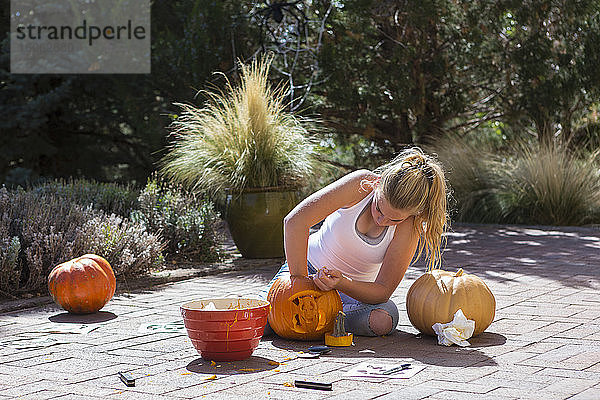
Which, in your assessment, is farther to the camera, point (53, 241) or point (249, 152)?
point (249, 152)

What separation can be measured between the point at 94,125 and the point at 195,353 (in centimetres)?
1074

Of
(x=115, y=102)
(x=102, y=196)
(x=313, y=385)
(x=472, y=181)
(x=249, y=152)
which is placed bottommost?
(x=313, y=385)

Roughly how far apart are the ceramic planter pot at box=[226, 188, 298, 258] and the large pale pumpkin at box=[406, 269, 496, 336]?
2.76 m

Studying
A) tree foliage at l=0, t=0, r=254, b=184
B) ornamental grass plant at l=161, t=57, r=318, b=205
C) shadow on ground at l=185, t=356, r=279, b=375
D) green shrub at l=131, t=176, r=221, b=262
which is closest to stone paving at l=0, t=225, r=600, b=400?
shadow on ground at l=185, t=356, r=279, b=375

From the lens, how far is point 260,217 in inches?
249

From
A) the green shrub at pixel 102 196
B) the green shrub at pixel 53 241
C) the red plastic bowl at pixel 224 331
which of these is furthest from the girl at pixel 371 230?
the green shrub at pixel 102 196

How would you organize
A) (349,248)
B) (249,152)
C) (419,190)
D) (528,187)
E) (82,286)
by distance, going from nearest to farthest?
(419,190), (349,248), (82,286), (249,152), (528,187)

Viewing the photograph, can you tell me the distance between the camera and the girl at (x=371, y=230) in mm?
3443

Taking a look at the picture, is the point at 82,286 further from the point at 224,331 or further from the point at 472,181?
the point at 472,181

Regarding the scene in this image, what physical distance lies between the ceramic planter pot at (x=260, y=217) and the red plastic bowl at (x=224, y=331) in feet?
10.2

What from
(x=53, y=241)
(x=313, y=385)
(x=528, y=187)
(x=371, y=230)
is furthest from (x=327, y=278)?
(x=528, y=187)

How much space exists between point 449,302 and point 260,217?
117 inches

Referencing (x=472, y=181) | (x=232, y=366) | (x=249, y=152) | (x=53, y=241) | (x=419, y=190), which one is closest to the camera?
(x=232, y=366)

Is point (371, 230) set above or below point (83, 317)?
above
